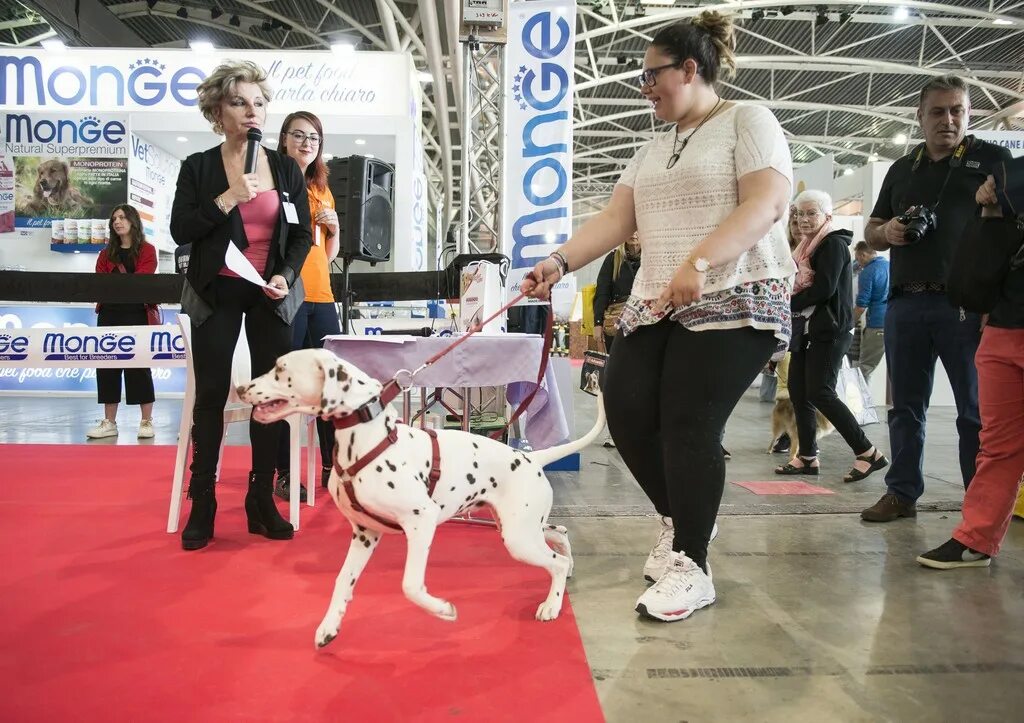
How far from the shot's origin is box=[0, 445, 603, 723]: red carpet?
1.38m

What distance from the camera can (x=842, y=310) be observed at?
3.65m

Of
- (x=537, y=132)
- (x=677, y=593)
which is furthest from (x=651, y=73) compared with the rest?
(x=537, y=132)

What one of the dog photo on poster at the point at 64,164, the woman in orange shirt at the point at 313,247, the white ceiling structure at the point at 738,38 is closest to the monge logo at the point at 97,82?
the dog photo on poster at the point at 64,164

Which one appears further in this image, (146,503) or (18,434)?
(18,434)

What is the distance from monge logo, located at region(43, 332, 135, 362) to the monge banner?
2.75 meters

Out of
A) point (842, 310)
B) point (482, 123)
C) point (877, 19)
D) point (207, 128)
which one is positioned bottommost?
point (842, 310)

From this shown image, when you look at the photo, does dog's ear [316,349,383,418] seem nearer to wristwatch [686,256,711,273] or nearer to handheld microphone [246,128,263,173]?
wristwatch [686,256,711,273]

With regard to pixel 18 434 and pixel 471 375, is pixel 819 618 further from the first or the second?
pixel 18 434

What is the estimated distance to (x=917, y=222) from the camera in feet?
8.48

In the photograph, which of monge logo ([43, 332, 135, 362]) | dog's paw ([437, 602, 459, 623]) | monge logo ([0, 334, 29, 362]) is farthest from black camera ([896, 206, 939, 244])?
monge logo ([0, 334, 29, 362])

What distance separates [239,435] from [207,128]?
16.2 ft

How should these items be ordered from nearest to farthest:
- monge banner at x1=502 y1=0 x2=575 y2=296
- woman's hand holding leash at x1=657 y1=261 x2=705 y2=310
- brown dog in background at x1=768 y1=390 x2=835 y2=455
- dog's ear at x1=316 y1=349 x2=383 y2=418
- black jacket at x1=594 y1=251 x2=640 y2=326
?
dog's ear at x1=316 y1=349 x2=383 y2=418 < woman's hand holding leash at x1=657 y1=261 x2=705 y2=310 < black jacket at x1=594 y1=251 x2=640 y2=326 < brown dog in background at x1=768 y1=390 x2=835 y2=455 < monge banner at x1=502 y1=0 x2=575 y2=296

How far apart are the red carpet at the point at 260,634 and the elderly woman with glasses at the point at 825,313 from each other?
209 centimetres

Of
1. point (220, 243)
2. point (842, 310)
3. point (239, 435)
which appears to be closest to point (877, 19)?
point (842, 310)
